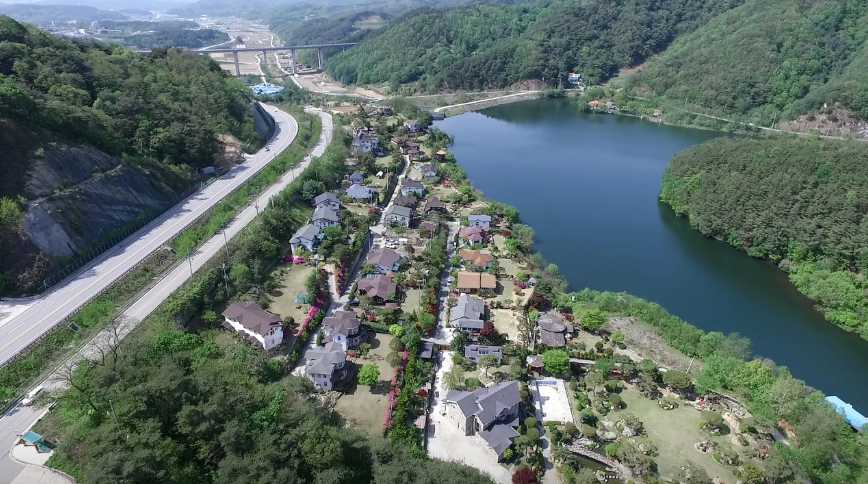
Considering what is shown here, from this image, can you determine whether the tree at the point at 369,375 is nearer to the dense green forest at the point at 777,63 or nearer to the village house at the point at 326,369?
the village house at the point at 326,369

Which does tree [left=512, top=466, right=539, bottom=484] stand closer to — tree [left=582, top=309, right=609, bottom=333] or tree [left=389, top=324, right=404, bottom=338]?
tree [left=389, top=324, right=404, bottom=338]

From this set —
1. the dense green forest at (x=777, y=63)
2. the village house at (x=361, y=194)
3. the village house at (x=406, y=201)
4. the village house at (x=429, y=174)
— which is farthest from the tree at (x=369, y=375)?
the dense green forest at (x=777, y=63)

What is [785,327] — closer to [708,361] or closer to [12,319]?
[708,361]

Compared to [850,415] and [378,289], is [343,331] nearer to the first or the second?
[378,289]

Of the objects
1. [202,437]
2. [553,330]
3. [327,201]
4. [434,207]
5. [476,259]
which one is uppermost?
[327,201]

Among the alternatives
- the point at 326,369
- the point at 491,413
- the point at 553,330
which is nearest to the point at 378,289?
the point at 326,369

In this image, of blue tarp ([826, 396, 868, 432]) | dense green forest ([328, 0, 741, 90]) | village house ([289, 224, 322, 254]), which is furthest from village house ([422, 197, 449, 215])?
dense green forest ([328, 0, 741, 90])
